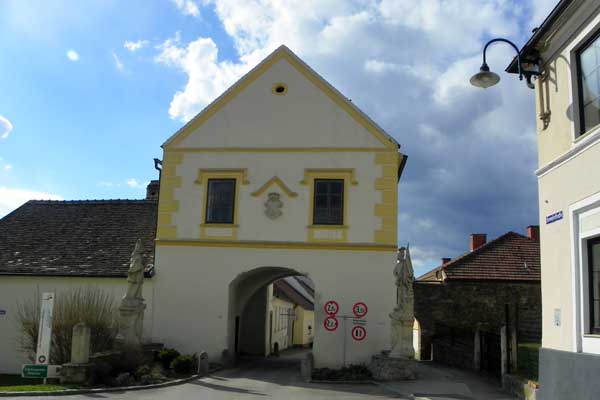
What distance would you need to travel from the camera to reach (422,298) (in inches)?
1060

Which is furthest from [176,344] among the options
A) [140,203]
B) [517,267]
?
[517,267]

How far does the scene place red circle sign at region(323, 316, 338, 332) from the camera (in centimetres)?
1966

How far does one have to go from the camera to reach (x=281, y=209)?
20547mm

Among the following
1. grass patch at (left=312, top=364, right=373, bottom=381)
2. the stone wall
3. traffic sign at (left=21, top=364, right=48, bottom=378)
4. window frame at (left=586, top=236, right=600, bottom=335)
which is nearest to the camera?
window frame at (left=586, top=236, right=600, bottom=335)

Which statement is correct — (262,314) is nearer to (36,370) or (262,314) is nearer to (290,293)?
(290,293)

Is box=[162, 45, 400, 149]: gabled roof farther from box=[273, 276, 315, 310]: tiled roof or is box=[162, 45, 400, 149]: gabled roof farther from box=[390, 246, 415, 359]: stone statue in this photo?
box=[273, 276, 315, 310]: tiled roof

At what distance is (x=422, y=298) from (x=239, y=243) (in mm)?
10021

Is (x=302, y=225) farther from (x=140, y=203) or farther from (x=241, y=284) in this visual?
(x=140, y=203)

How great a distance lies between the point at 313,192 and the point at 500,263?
40.5 ft

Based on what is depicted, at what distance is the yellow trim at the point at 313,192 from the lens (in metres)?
20.2

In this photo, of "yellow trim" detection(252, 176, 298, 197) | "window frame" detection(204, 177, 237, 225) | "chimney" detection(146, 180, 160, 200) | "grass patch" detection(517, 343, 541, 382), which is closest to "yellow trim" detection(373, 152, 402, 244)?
"yellow trim" detection(252, 176, 298, 197)

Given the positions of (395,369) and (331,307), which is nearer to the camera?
(395,369)

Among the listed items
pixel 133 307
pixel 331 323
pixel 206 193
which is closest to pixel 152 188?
pixel 206 193

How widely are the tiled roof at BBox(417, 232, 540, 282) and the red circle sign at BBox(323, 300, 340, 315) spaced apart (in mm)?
9297
